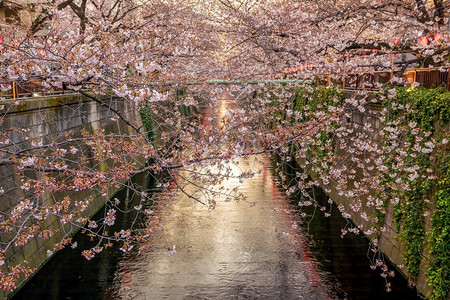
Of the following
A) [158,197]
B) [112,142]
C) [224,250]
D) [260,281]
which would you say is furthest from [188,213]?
[112,142]

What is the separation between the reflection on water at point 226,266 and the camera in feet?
37.6

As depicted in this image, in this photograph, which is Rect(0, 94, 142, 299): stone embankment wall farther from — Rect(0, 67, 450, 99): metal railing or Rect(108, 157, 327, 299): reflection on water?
Rect(108, 157, 327, 299): reflection on water

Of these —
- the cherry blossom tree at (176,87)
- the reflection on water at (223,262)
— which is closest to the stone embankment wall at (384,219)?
the cherry blossom tree at (176,87)

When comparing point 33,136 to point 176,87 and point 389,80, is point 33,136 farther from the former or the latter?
Result: point 389,80

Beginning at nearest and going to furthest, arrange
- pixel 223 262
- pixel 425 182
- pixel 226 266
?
pixel 425 182 → pixel 226 266 → pixel 223 262

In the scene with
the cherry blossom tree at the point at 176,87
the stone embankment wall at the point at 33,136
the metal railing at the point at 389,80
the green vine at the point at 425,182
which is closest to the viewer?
the cherry blossom tree at the point at 176,87

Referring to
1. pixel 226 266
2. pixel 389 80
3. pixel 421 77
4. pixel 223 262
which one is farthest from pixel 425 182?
pixel 223 262

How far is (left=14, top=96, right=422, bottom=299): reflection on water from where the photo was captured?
37.6 feet

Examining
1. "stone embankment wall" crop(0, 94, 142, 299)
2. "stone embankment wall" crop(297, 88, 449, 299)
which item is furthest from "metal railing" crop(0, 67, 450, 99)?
"stone embankment wall" crop(297, 88, 449, 299)

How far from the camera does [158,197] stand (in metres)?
20.5

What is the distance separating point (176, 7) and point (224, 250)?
48.5ft

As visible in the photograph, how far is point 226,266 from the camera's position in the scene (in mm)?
13023

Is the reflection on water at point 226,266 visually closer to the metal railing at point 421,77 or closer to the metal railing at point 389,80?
the metal railing at point 389,80

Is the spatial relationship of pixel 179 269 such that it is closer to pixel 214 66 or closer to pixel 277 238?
pixel 277 238
